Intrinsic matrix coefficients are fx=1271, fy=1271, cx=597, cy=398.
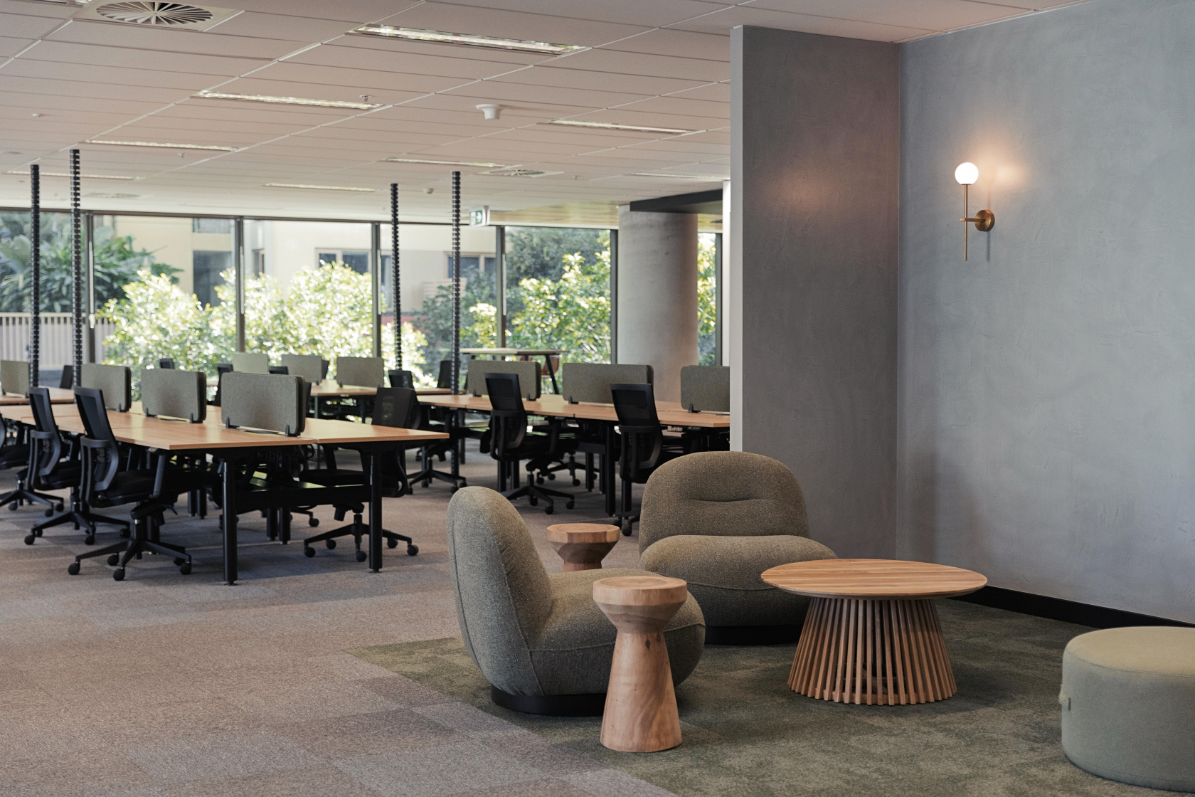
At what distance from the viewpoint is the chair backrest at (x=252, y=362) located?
12.0 meters

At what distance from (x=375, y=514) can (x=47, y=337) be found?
30.8ft

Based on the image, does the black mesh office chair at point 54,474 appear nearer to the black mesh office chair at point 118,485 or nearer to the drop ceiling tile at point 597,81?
the black mesh office chair at point 118,485

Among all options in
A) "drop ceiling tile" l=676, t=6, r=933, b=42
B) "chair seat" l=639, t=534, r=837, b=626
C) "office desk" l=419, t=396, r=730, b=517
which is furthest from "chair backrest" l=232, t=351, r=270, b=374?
"chair seat" l=639, t=534, r=837, b=626

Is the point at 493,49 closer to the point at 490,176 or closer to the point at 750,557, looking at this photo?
the point at 750,557

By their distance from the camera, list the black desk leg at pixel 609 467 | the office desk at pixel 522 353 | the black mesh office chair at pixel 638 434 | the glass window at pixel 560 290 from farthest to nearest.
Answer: the glass window at pixel 560 290, the office desk at pixel 522 353, the black desk leg at pixel 609 467, the black mesh office chair at pixel 638 434

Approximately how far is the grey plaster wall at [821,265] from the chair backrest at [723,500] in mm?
579

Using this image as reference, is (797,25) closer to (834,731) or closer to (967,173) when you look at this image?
(967,173)

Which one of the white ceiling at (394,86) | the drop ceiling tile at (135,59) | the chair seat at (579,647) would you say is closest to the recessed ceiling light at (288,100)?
the white ceiling at (394,86)

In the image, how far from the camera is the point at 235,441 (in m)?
6.18

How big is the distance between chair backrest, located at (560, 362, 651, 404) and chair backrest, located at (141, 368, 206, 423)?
113 inches

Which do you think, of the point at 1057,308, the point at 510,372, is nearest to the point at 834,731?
the point at 1057,308

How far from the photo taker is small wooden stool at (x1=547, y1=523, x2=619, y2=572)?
14.7ft

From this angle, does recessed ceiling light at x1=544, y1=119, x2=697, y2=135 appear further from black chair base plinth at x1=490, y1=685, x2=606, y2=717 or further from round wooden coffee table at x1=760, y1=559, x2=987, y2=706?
black chair base plinth at x1=490, y1=685, x2=606, y2=717

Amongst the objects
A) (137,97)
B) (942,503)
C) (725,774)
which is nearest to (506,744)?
(725,774)
